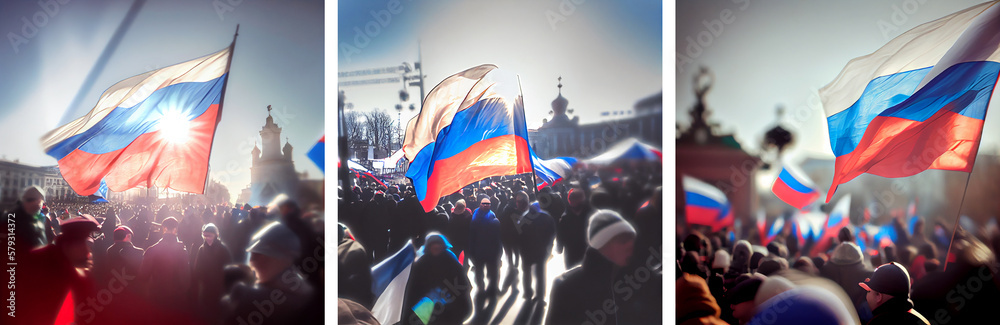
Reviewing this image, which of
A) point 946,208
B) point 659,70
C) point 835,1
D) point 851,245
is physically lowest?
point 851,245

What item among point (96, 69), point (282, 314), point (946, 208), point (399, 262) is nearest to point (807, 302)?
point (946, 208)

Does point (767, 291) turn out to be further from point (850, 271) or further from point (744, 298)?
point (850, 271)

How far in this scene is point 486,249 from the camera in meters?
2.51

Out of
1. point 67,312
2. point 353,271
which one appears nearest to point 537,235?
point 353,271

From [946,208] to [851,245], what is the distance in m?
0.41

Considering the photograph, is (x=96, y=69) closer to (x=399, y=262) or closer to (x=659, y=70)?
(x=399, y=262)

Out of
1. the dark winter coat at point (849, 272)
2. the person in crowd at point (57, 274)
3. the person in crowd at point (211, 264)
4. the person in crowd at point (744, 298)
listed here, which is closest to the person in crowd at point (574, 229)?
the person in crowd at point (744, 298)

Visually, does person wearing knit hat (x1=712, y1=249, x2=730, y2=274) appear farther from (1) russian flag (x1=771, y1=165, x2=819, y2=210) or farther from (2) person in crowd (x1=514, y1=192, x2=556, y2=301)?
(2) person in crowd (x1=514, y1=192, x2=556, y2=301)

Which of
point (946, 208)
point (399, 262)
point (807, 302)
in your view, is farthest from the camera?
point (399, 262)

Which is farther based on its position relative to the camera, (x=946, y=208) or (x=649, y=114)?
(x=649, y=114)

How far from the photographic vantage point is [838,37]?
2.27 metres

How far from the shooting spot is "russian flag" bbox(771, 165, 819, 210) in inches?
88.9

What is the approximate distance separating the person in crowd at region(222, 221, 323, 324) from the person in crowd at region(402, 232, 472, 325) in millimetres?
577

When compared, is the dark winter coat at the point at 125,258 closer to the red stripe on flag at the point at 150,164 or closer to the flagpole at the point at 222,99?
the red stripe on flag at the point at 150,164
